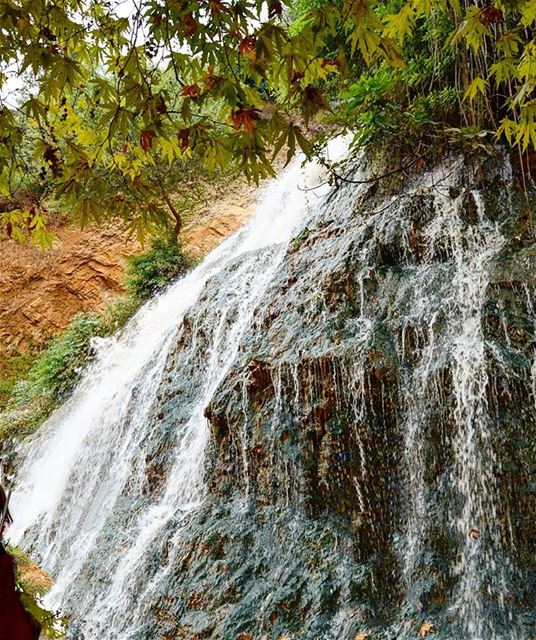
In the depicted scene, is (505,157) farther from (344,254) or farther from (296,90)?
(296,90)

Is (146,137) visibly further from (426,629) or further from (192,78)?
(426,629)

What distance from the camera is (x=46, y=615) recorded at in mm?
2020

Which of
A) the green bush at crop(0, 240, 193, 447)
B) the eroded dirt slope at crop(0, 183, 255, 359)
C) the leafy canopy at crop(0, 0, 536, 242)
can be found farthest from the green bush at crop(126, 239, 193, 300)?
the leafy canopy at crop(0, 0, 536, 242)

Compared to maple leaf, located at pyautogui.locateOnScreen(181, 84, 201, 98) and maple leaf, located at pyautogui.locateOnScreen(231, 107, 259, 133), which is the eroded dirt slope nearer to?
maple leaf, located at pyautogui.locateOnScreen(181, 84, 201, 98)

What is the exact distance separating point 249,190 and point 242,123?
11.3m

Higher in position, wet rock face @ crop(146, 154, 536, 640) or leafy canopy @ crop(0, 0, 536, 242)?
leafy canopy @ crop(0, 0, 536, 242)

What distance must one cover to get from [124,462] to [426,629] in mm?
3741

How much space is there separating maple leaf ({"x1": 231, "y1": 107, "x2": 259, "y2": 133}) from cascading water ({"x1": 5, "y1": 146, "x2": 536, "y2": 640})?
299cm

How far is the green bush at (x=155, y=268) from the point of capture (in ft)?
37.3

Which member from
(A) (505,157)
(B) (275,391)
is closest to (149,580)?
(B) (275,391)

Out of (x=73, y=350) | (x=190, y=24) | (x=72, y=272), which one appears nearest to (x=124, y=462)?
(x=73, y=350)

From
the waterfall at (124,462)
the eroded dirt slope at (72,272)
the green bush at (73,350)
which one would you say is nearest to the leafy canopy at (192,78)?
the waterfall at (124,462)

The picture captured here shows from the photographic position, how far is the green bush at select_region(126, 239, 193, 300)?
11375 mm

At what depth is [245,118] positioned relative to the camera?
76.5 inches
